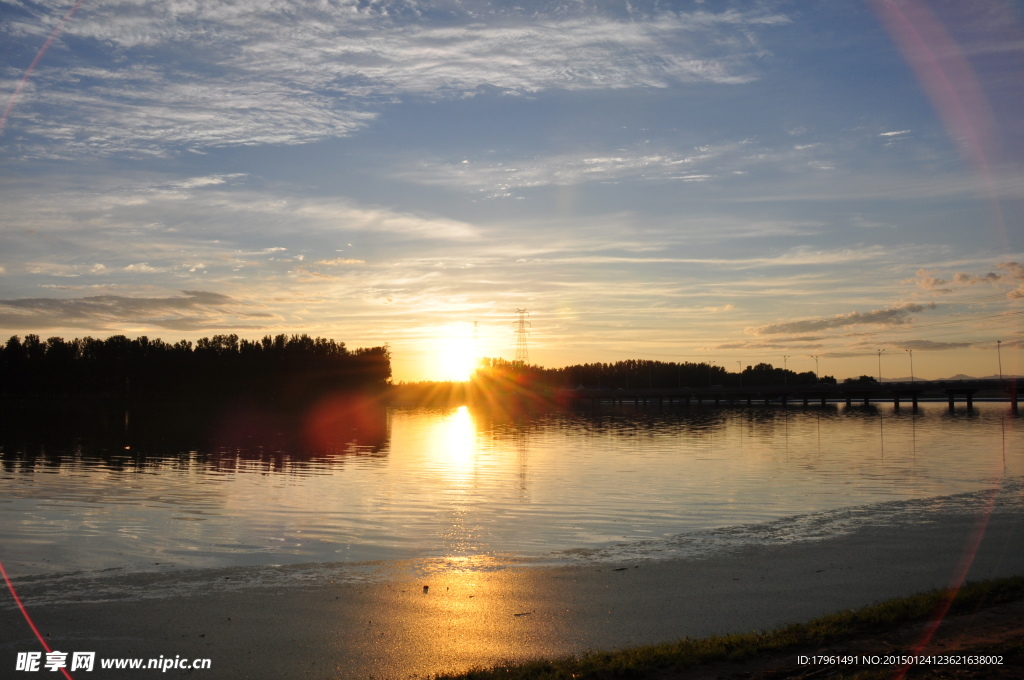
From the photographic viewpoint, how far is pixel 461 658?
1145cm

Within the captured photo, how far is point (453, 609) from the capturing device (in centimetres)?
1437

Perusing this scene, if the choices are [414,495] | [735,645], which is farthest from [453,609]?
[414,495]

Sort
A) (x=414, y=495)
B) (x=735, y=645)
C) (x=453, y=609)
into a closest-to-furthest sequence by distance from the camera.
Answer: (x=735, y=645), (x=453, y=609), (x=414, y=495)

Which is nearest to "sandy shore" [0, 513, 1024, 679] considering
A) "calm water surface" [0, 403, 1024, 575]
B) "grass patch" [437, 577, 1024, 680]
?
"grass patch" [437, 577, 1024, 680]

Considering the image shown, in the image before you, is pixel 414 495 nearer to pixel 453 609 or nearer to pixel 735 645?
pixel 453 609

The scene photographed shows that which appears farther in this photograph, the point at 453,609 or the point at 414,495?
the point at 414,495

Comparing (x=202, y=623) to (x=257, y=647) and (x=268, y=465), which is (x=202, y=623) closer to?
(x=257, y=647)

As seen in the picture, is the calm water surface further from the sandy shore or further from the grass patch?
the grass patch

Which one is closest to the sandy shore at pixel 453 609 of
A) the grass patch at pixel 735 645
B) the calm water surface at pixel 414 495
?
the grass patch at pixel 735 645

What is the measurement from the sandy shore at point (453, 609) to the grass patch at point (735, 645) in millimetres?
879

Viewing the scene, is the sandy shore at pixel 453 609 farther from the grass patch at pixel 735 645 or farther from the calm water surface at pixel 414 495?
the calm water surface at pixel 414 495

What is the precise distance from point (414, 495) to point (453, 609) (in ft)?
62.3

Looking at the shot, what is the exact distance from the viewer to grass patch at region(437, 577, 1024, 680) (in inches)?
403

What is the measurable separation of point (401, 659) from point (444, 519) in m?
15.4
